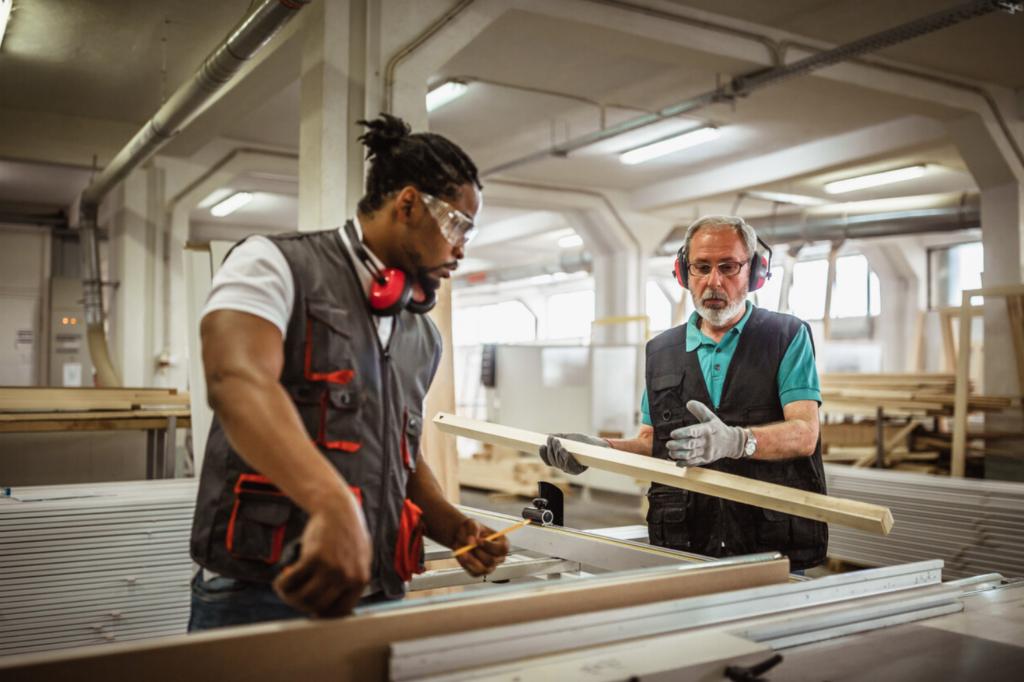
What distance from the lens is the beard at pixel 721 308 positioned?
221 cm

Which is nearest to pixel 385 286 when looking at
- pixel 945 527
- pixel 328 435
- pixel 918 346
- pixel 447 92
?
pixel 328 435

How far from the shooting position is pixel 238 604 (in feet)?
4.23

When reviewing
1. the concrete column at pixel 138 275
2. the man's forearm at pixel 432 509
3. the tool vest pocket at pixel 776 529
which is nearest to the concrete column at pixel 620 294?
the concrete column at pixel 138 275

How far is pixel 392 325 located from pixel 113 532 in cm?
243

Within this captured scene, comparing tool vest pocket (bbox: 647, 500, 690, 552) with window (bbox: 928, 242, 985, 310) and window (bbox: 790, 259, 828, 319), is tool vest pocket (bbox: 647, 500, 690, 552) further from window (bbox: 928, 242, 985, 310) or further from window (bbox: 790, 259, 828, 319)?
window (bbox: 790, 259, 828, 319)

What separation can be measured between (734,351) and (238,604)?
1.46m

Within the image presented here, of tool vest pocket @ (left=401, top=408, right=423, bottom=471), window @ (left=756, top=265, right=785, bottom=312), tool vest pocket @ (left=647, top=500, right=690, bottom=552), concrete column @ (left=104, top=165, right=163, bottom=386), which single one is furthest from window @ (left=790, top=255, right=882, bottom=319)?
tool vest pocket @ (left=401, top=408, right=423, bottom=471)

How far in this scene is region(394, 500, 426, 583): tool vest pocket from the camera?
4.64 ft

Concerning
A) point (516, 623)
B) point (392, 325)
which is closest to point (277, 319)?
point (392, 325)

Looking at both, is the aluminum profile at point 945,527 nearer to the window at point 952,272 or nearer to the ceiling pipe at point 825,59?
the ceiling pipe at point 825,59

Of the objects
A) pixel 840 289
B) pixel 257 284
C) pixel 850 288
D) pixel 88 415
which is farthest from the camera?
pixel 840 289

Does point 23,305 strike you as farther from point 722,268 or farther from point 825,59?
point 722,268

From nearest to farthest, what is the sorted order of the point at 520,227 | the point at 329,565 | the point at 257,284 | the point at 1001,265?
the point at 329,565 → the point at 257,284 → the point at 1001,265 → the point at 520,227

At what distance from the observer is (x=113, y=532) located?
3227 millimetres
